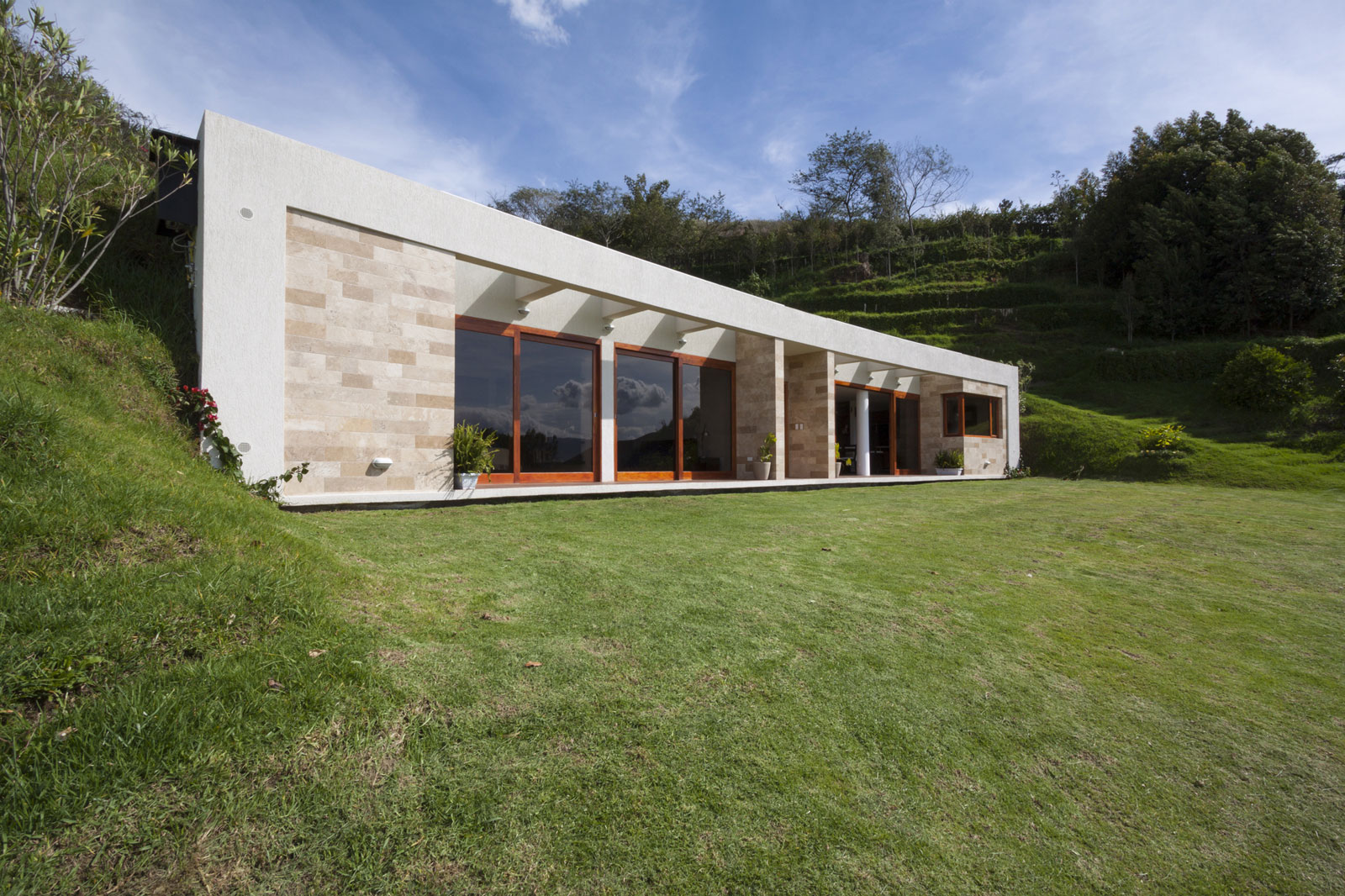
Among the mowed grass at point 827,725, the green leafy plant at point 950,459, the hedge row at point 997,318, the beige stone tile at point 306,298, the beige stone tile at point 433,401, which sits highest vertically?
the hedge row at point 997,318

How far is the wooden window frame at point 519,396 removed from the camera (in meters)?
9.23

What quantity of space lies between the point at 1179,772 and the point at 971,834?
121 centimetres

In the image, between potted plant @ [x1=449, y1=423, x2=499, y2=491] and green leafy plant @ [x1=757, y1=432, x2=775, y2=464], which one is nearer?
potted plant @ [x1=449, y1=423, x2=499, y2=491]

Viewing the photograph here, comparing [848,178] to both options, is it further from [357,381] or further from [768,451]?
[357,381]

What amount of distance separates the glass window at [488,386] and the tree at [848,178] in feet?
144

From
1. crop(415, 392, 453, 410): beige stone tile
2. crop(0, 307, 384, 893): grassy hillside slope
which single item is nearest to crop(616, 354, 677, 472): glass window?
crop(415, 392, 453, 410): beige stone tile

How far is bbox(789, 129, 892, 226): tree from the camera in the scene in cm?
4778

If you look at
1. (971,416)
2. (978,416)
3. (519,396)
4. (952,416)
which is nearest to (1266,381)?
(978,416)

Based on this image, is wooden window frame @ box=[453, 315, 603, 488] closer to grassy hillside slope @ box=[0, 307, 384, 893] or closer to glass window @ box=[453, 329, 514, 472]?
glass window @ box=[453, 329, 514, 472]

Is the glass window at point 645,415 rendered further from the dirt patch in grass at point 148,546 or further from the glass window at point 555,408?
the dirt patch in grass at point 148,546

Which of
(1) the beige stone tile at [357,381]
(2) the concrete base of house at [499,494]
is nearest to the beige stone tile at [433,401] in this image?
(1) the beige stone tile at [357,381]

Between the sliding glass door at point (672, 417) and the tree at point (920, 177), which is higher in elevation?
the tree at point (920, 177)

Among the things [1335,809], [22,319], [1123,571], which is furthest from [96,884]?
[1123,571]

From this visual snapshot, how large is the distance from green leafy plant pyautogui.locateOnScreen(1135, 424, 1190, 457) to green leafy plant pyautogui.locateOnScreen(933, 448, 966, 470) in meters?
6.30
